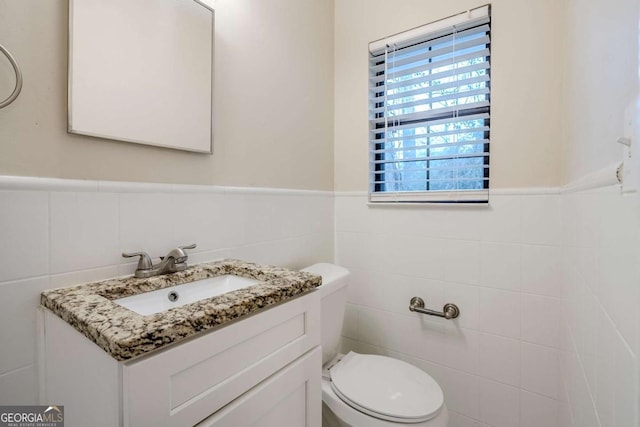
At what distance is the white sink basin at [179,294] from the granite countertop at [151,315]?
0.02 metres

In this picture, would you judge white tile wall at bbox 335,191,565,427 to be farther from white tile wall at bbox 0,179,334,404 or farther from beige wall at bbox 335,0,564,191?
white tile wall at bbox 0,179,334,404

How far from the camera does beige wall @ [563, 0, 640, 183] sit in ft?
1.39

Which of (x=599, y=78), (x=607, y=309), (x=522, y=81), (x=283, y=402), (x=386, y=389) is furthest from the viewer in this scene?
(x=522, y=81)

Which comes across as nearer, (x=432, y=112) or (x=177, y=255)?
(x=177, y=255)

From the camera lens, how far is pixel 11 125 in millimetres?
727

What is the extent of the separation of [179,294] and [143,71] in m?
0.72

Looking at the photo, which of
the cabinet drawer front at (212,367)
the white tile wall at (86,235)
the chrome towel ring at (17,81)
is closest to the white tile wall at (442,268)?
the white tile wall at (86,235)

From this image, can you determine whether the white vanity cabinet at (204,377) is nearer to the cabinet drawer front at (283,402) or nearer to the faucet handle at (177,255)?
the cabinet drawer front at (283,402)

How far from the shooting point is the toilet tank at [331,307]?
4.44ft

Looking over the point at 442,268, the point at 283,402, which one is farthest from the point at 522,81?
the point at 283,402

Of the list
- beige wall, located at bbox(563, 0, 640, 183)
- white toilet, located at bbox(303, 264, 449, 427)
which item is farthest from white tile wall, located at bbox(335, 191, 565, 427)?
beige wall, located at bbox(563, 0, 640, 183)

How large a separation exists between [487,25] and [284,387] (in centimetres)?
172

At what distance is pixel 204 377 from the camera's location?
2.09 feet

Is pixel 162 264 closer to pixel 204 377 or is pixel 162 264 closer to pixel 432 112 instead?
pixel 204 377
